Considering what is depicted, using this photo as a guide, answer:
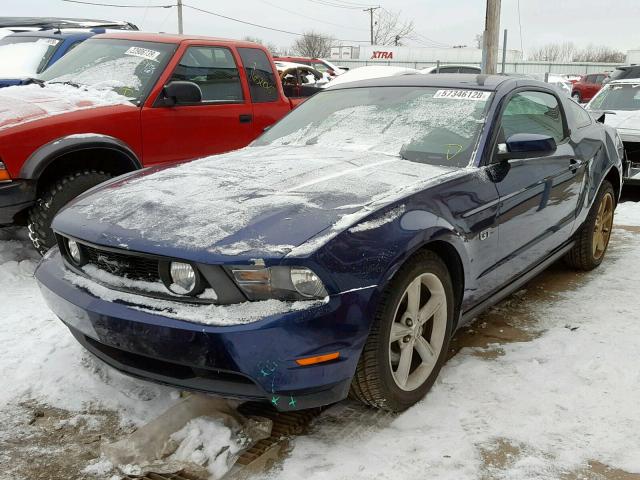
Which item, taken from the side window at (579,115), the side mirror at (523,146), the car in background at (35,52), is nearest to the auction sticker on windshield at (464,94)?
the side mirror at (523,146)

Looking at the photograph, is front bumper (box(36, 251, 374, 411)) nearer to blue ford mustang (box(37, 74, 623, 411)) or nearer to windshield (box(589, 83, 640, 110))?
blue ford mustang (box(37, 74, 623, 411))

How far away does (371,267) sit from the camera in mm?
2352

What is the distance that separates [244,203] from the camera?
101 inches

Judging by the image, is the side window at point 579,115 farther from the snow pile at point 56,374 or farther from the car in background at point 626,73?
the car in background at point 626,73

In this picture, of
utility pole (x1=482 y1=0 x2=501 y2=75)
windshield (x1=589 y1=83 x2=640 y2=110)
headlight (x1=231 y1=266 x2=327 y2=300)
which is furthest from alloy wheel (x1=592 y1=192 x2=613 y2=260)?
utility pole (x1=482 y1=0 x2=501 y2=75)

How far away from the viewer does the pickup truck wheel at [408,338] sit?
2.46 meters

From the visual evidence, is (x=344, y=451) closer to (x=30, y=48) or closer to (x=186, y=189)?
(x=186, y=189)

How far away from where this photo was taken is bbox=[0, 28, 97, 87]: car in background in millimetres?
7039

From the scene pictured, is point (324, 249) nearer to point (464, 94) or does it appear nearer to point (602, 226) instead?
point (464, 94)

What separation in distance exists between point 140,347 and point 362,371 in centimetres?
88

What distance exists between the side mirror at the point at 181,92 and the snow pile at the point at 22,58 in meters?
2.80

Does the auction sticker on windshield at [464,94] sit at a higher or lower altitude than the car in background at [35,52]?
lower

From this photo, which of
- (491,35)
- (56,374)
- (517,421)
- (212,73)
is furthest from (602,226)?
(491,35)

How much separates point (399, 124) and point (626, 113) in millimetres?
6241
